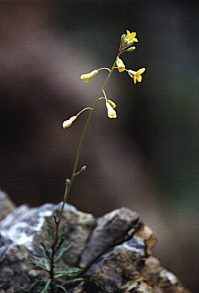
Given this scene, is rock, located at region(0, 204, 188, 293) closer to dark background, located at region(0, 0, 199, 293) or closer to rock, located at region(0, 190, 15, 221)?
rock, located at region(0, 190, 15, 221)

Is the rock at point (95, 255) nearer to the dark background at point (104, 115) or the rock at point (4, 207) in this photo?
the rock at point (4, 207)

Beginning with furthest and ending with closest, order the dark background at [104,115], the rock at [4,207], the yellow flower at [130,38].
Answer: the dark background at [104,115]
the rock at [4,207]
the yellow flower at [130,38]

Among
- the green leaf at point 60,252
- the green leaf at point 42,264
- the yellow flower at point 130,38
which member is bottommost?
the green leaf at point 42,264

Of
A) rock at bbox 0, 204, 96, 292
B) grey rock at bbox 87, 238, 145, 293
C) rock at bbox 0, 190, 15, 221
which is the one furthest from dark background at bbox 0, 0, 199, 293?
grey rock at bbox 87, 238, 145, 293

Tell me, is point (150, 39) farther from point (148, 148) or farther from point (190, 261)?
point (190, 261)

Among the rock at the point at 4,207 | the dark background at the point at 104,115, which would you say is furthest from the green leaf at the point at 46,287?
the dark background at the point at 104,115

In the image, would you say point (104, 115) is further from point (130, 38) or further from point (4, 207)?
point (130, 38)

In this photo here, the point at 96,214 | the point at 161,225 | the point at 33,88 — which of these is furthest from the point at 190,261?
the point at 33,88
